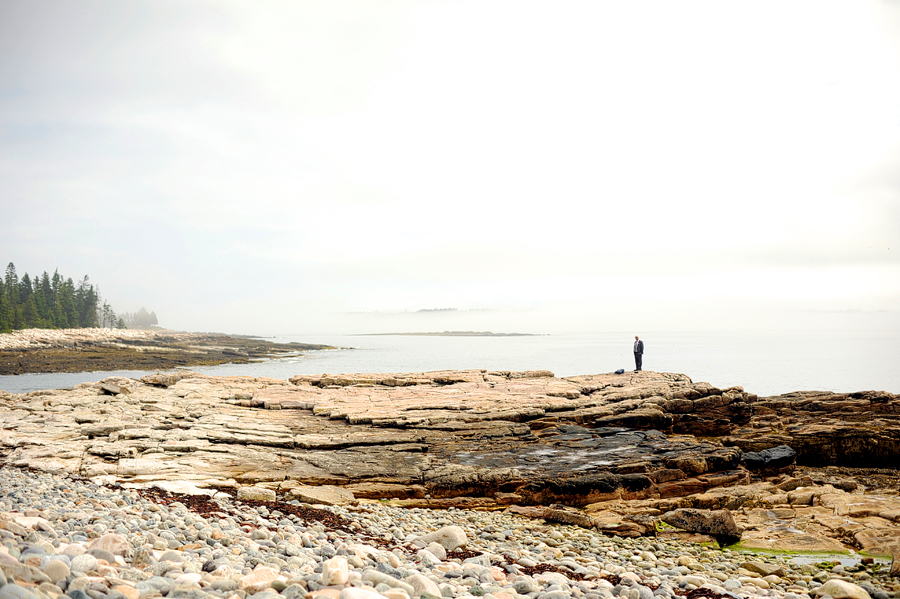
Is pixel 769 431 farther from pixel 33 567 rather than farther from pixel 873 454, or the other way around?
pixel 33 567

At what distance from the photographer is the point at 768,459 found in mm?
18234

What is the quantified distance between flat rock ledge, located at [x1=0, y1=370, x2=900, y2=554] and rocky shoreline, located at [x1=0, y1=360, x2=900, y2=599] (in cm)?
9

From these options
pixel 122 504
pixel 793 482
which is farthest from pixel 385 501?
pixel 793 482

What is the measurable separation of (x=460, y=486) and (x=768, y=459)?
505 inches

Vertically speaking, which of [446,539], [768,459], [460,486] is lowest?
[768,459]

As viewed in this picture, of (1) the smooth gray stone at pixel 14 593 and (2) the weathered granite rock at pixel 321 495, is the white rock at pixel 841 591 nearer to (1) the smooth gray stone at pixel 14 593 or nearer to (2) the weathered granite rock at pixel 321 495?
(2) the weathered granite rock at pixel 321 495

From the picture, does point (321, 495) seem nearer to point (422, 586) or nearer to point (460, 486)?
point (460, 486)

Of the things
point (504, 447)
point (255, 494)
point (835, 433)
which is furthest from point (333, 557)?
point (835, 433)

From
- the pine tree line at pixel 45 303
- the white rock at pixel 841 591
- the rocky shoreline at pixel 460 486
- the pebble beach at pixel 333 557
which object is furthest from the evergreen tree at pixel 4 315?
the white rock at pixel 841 591

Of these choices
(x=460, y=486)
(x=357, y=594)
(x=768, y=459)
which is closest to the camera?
(x=357, y=594)

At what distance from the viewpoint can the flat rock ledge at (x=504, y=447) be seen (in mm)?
12984

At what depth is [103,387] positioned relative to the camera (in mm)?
22125

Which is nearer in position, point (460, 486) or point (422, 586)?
point (422, 586)

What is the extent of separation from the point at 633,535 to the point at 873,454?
16.3 m
